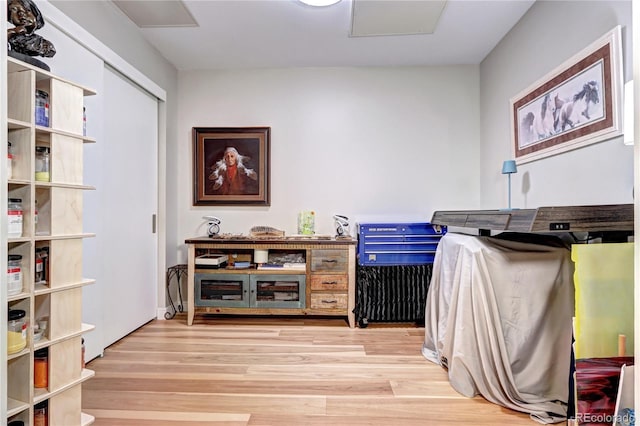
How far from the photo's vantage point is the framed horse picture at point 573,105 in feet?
5.70

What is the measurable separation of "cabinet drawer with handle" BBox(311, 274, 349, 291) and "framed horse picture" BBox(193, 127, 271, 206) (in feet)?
3.14

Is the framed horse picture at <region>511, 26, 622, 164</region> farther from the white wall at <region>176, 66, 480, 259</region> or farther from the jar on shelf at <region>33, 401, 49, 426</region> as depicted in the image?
the jar on shelf at <region>33, 401, 49, 426</region>

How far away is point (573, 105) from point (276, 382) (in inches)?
95.9

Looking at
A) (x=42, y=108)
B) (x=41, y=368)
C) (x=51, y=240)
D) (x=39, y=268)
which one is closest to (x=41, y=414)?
Answer: (x=41, y=368)

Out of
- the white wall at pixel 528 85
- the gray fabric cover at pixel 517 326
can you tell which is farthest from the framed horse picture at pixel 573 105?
the gray fabric cover at pixel 517 326

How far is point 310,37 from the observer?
2.86m

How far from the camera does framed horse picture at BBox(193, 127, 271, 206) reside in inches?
135

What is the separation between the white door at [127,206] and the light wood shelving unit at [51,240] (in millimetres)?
936

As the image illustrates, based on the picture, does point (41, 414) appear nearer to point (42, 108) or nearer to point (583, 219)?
point (42, 108)

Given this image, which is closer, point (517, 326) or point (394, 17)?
point (517, 326)

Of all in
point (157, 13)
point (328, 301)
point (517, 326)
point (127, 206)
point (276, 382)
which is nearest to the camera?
point (517, 326)

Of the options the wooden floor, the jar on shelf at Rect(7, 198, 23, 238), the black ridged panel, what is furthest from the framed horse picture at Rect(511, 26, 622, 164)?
the jar on shelf at Rect(7, 198, 23, 238)

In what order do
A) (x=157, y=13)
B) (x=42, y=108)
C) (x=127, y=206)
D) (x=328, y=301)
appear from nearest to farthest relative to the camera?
(x=42, y=108) → (x=157, y=13) → (x=127, y=206) → (x=328, y=301)

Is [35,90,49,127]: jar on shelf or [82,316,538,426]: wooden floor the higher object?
[35,90,49,127]: jar on shelf
